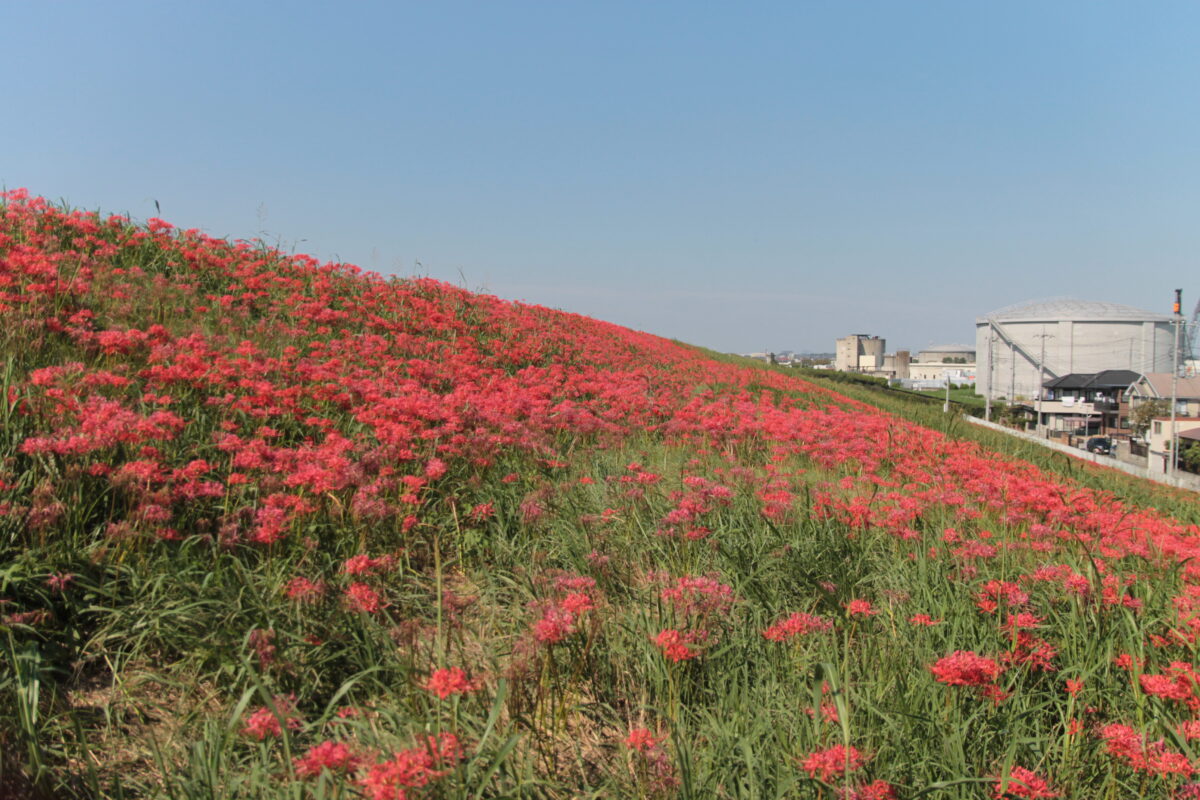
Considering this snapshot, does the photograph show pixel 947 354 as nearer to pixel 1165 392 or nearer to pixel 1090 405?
pixel 1090 405

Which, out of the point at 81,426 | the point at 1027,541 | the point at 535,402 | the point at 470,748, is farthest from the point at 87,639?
the point at 1027,541

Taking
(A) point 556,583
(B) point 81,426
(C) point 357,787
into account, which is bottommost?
(C) point 357,787

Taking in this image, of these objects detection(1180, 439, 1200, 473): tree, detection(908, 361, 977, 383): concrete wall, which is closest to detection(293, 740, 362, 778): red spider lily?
detection(1180, 439, 1200, 473): tree

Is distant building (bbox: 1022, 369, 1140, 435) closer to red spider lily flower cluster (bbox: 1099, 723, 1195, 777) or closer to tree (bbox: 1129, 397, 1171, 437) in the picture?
tree (bbox: 1129, 397, 1171, 437)

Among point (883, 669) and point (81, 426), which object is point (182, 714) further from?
point (883, 669)

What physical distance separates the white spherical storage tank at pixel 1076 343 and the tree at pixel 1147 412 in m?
28.3

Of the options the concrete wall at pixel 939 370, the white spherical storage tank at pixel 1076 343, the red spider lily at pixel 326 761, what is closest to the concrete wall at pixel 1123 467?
the red spider lily at pixel 326 761

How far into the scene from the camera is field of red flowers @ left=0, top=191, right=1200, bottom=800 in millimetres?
2170

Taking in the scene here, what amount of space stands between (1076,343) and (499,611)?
10843 centimetres

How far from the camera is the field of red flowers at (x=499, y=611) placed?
7.12 feet

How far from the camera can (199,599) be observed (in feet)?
9.56

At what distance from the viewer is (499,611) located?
343 cm

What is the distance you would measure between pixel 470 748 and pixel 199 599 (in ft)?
4.91

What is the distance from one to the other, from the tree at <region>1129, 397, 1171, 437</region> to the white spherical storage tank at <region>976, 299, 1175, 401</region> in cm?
2827
